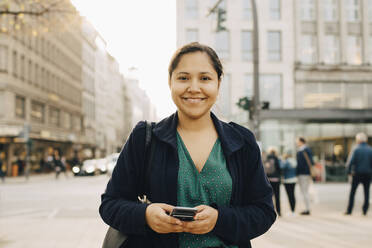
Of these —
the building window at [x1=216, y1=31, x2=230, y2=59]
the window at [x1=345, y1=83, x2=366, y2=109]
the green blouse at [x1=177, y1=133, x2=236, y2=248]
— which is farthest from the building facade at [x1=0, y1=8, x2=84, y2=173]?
the green blouse at [x1=177, y1=133, x2=236, y2=248]

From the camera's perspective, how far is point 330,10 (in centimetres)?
3525

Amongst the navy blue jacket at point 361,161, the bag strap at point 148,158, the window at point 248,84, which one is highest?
the window at point 248,84

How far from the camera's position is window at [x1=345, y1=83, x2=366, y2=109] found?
34.7 metres

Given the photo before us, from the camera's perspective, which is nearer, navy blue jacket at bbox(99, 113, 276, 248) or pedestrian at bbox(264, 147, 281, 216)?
navy blue jacket at bbox(99, 113, 276, 248)

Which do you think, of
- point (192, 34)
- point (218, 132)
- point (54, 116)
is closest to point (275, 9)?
point (192, 34)

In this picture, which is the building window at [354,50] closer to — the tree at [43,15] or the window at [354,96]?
the window at [354,96]

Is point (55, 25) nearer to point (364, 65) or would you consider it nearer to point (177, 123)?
point (177, 123)

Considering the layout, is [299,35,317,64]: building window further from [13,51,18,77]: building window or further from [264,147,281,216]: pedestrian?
[264,147,281,216]: pedestrian

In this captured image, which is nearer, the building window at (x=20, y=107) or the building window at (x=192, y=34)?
the building window at (x=192, y=34)

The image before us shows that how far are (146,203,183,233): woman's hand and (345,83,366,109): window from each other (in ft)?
115

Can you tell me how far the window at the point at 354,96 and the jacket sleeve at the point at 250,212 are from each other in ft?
114

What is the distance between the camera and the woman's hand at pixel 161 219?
6.13ft

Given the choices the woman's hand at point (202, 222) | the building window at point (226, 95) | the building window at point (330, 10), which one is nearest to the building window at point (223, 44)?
the building window at point (226, 95)

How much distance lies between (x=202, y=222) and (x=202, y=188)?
22 cm
